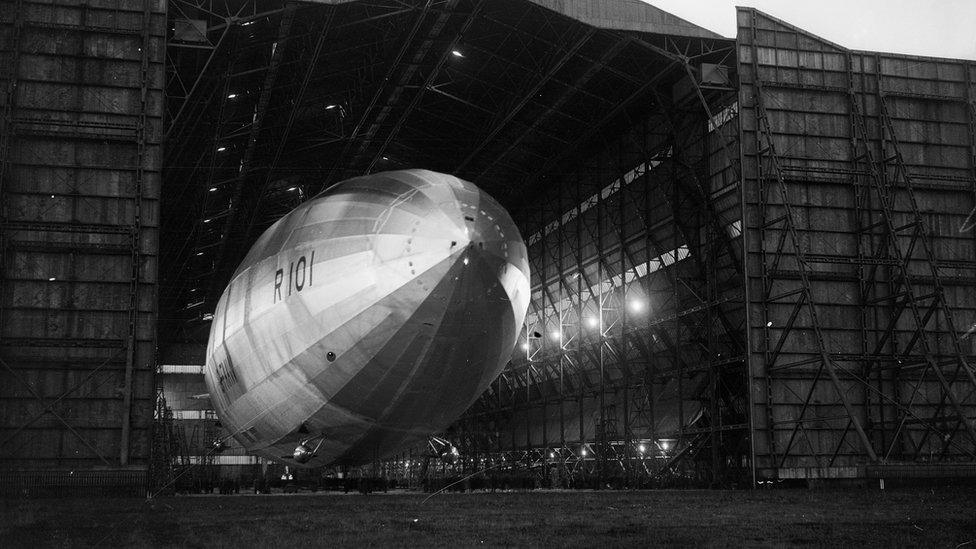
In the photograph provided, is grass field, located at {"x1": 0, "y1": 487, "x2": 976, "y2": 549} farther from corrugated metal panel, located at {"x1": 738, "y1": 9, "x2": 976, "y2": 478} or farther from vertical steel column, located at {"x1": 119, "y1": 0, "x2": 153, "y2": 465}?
corrugated metal panel, located at {"x1": 738, "y1": 9, "x2": 976, "y2": 478}

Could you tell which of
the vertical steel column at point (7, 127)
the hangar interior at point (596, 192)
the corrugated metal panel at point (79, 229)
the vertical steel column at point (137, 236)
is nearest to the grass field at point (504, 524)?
the vertical steel column at point (137, 236)

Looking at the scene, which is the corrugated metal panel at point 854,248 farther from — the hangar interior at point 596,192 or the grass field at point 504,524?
the grass field at point 504,524

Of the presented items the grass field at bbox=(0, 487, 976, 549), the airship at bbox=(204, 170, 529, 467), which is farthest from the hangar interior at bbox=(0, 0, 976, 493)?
the grass field at bbox=(0, 487, 976, 549)

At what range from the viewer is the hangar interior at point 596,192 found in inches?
1428

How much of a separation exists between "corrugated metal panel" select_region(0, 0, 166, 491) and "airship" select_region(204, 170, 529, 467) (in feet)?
33.1

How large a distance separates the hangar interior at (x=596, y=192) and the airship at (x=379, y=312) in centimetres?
1060

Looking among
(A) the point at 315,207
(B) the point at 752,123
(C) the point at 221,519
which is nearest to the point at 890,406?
(B) the point at 752,123

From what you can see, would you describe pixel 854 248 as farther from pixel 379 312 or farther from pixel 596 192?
pixel 379 312

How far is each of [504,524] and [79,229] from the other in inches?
973

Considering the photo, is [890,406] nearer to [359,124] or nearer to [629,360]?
[629,360]

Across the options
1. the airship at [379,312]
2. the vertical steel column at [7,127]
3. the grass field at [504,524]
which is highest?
the vertical steel column at [7,127]

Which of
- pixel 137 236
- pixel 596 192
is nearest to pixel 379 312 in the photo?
pixel 137 236

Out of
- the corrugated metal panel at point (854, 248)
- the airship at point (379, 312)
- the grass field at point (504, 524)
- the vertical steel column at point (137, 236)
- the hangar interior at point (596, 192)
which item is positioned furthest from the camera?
the corrugated metal panel at point (854, 248)

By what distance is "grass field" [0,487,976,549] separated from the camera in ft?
47.6
